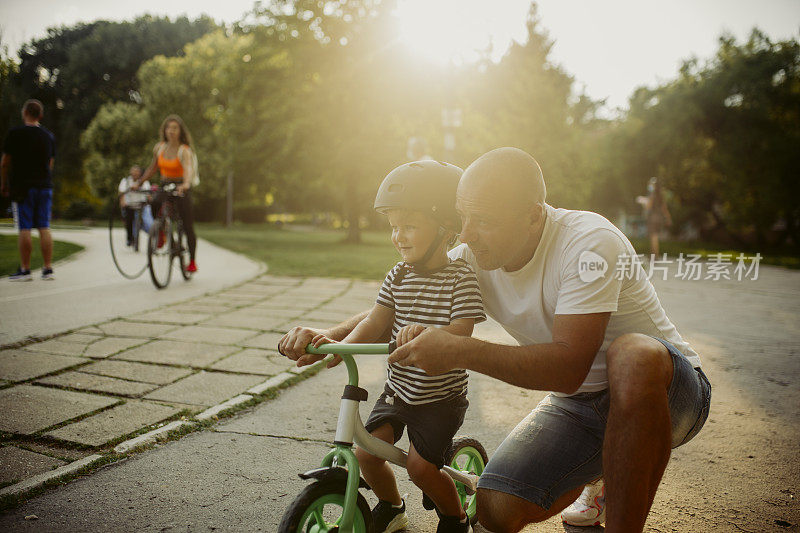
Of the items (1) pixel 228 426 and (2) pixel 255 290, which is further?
(2) pixel 255 290

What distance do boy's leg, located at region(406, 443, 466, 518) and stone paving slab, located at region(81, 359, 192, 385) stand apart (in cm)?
224

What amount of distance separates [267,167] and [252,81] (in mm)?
3246

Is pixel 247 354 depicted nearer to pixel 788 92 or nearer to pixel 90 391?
pixel 90 391

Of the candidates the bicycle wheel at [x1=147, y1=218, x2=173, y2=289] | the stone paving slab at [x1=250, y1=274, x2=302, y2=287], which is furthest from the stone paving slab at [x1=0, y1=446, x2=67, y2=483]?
the stone paving slab at [x1=250, y1=274, x2=302, y2=287]

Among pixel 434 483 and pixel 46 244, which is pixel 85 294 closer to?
pixel 46 244

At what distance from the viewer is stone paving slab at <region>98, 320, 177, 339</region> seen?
15.8ft

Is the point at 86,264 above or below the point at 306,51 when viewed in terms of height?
below

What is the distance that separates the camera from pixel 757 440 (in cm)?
Answer: 305

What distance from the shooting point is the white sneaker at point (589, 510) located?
2.30 meters

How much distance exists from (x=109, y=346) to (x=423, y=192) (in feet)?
11.2

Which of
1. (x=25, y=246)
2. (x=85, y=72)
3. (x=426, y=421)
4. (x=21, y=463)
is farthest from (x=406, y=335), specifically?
(x=85, y=72)

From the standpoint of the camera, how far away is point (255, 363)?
4.16 meters

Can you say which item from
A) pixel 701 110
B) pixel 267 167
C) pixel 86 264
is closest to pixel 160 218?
pixel 86 264
